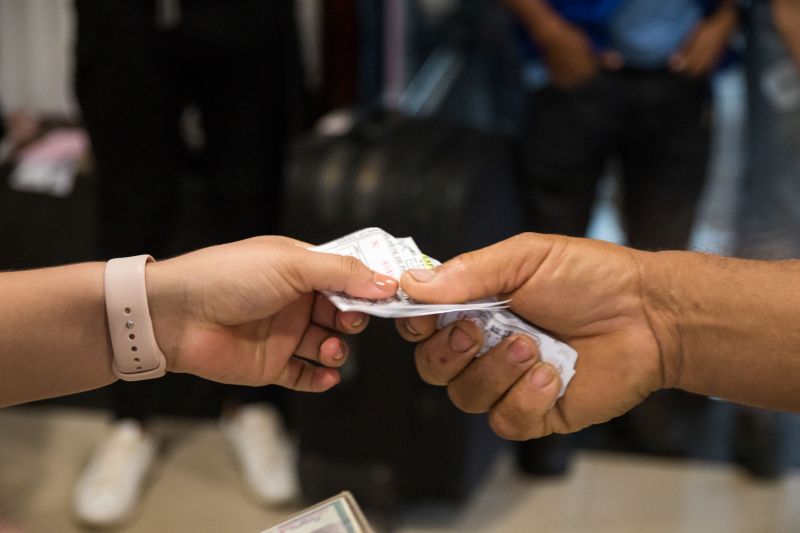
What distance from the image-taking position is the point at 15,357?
43.1 inches

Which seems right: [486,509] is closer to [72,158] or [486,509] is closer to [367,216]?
[367,216]

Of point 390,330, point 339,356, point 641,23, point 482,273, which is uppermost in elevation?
point 641,23

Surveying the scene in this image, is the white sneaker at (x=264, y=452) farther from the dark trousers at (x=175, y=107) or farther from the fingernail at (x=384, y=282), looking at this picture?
the fingernail at (x=384, y=282)

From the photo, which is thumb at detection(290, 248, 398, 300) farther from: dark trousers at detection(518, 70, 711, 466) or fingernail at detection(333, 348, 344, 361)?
dark trousers at detection(518, 70, 711, 466)

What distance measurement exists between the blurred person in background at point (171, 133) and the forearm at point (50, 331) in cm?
90

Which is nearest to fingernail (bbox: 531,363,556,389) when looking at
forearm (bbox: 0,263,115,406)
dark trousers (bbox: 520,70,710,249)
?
forearm (bbox: 0,263,115,406)

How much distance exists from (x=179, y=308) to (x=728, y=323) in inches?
28.1

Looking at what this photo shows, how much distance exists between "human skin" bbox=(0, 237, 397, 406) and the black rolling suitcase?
26.3 inches

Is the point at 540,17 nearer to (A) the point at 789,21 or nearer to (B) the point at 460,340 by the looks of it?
(A) the point at 789,21

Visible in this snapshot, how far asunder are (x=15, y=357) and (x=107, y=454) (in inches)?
42.6

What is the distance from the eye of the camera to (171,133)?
2039 millimetres

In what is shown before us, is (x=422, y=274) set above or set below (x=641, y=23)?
below

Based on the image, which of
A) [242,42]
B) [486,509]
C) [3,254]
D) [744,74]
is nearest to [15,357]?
[242,42]

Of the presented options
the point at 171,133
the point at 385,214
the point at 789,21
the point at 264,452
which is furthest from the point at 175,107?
the point at 789,21
